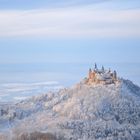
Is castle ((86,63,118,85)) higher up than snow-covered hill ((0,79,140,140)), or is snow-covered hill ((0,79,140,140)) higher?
castle ((86,63,118,85))

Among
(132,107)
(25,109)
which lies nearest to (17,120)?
(25,109)

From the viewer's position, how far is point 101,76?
166875 millimetres

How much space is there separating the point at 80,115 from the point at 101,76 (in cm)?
665

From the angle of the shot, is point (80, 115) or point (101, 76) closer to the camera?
point (80, 115)

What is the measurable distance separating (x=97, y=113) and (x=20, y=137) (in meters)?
9.37

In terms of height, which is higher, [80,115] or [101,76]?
[101,76]

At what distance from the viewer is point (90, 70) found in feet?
549

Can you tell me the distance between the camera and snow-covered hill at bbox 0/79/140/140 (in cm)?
15975

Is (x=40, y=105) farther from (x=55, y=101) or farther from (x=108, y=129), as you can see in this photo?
(x=108, y=129)

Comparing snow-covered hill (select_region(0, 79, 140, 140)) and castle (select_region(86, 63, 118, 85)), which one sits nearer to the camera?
snow-covered hill (select_region(0, 79, 140, 140))

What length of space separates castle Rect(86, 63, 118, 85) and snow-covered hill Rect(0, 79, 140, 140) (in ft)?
2.43

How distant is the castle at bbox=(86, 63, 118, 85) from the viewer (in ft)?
547

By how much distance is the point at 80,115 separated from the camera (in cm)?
16250

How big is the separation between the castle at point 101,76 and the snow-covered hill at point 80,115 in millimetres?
742
